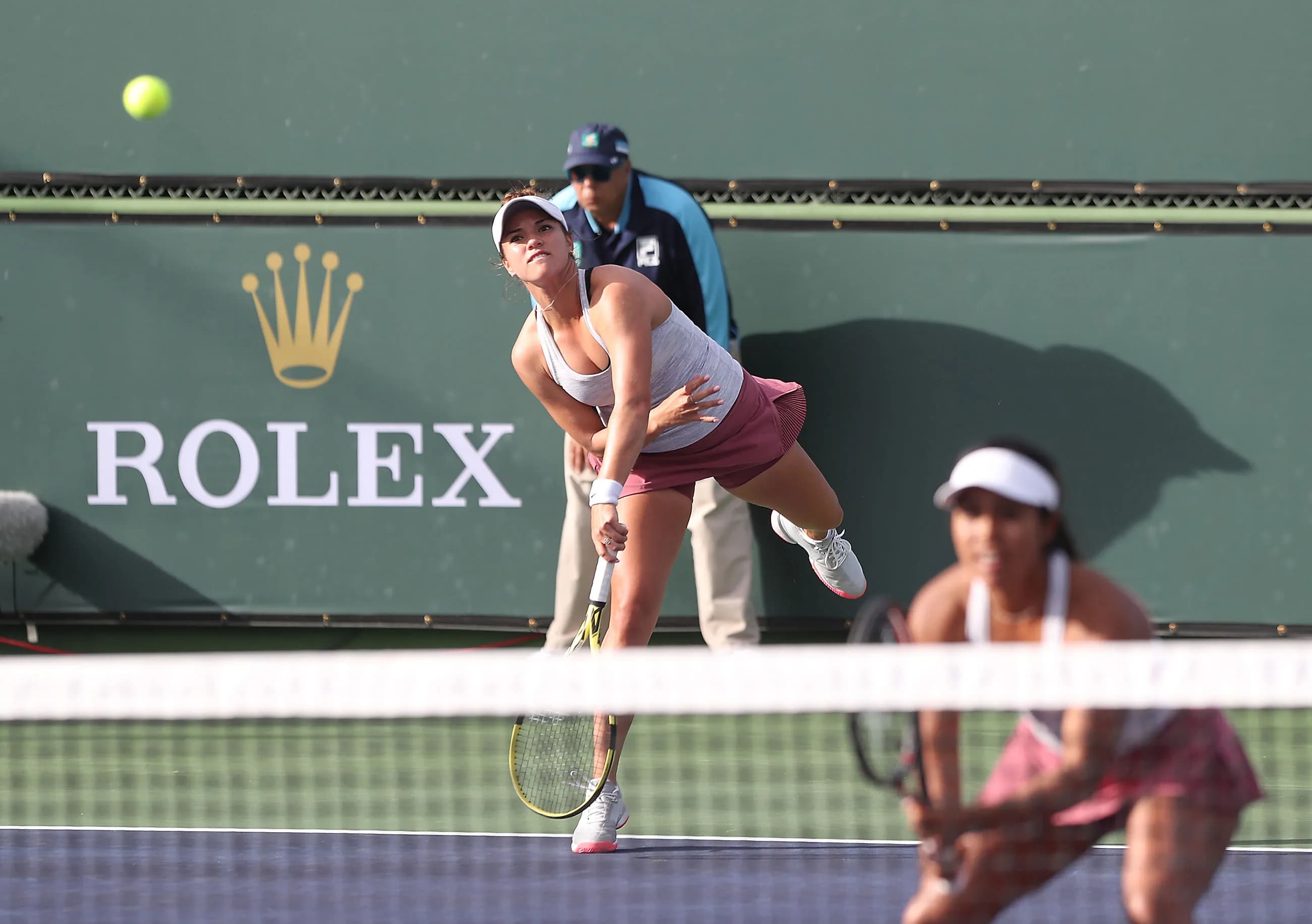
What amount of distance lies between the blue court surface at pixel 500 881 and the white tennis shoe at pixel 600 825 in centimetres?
5

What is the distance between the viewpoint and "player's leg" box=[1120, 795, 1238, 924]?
8.42 feet

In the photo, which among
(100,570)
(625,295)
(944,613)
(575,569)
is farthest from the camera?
(100,570)

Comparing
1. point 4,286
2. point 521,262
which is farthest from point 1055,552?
point 4,286

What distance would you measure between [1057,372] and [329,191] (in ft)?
8.59

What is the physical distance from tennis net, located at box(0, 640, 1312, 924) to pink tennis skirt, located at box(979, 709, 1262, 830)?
0.05m

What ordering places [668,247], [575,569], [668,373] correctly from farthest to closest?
[575,569]
[668,247]
[668,373]

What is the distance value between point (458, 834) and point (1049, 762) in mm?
2276

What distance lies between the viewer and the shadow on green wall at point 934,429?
6188 mm

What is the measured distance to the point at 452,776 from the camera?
17.0ft

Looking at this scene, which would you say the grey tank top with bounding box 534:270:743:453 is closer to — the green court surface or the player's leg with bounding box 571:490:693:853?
the player's leg with bounding box 571:490:693:853

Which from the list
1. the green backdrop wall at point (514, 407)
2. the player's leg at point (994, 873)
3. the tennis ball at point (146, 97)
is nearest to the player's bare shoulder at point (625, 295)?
the player's leg at point (994, 873)

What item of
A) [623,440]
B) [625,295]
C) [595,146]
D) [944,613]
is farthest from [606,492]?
[595,146]

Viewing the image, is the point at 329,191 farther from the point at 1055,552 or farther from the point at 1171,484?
the point at 1055,552

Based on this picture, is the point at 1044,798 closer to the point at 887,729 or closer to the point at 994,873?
the point at 994,873
